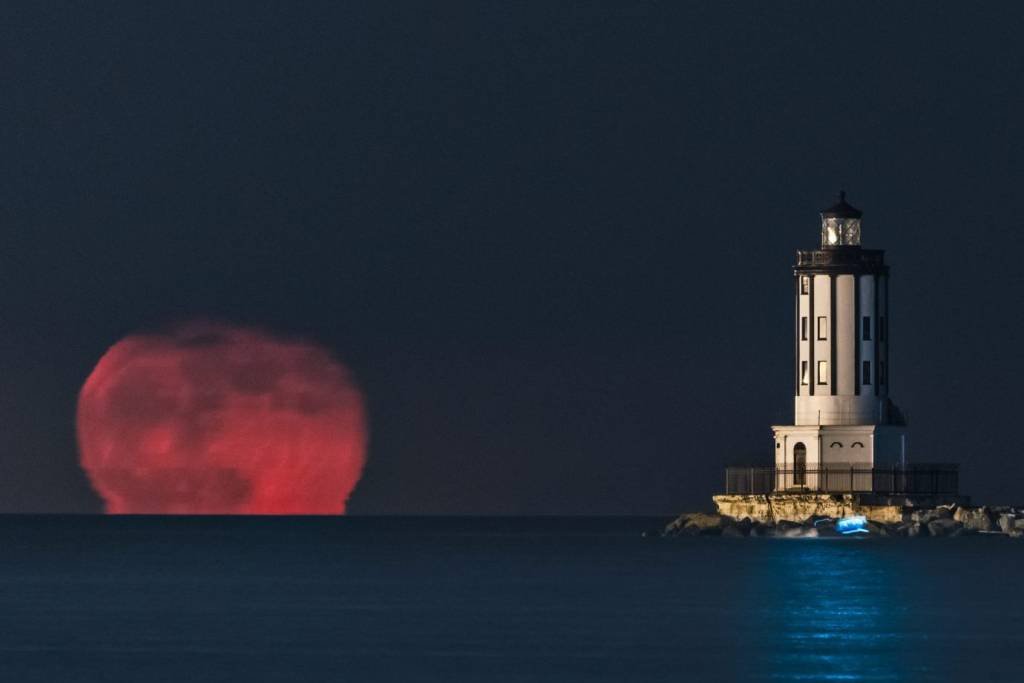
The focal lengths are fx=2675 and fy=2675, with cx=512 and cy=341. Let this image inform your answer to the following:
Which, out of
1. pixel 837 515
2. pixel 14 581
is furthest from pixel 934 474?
pixel 14 581

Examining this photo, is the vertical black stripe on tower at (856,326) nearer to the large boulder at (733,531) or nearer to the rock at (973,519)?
the rock at (973,519)

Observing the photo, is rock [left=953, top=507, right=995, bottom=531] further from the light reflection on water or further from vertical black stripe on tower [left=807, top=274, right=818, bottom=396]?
the light reflection on water

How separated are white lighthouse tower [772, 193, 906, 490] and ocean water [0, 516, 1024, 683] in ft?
29.8

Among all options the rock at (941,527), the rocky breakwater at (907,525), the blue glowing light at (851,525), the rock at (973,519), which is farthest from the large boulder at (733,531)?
the rock at (973,519)

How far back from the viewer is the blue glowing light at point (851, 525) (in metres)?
112

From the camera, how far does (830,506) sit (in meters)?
112

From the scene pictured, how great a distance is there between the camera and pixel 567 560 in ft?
A: 328

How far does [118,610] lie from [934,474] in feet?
187

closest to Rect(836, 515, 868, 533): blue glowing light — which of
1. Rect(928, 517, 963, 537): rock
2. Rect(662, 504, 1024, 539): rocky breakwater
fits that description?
Rect(662, 504, 1024, 539): rocky breakwater

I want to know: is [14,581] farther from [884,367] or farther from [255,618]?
[884,367]

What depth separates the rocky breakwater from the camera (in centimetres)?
11219

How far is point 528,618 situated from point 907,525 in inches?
2199

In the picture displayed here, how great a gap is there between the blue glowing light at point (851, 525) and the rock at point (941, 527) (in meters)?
3.33

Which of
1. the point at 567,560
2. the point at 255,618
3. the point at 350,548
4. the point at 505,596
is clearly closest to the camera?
the point at 255,618
